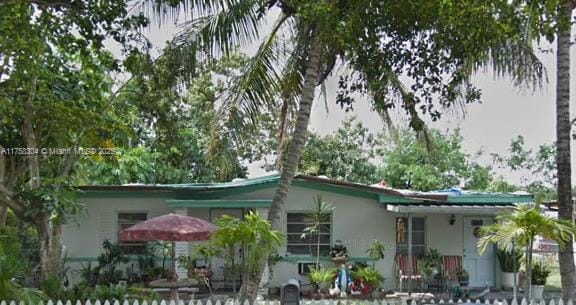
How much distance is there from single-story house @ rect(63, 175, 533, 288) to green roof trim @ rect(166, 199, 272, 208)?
3cm

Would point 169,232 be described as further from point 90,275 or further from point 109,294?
point 90,275

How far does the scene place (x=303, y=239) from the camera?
1748 centimetres

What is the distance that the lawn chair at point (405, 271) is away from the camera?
16.7 meters

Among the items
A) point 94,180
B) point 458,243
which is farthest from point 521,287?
point 94,180

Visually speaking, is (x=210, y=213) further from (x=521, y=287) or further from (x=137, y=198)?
(x=521, y=287)

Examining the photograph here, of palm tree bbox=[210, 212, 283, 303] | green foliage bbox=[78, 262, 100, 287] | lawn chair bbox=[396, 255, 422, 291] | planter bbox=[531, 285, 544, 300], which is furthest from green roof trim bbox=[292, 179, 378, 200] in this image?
palm tree bbox=[210, 212, 283, 303]

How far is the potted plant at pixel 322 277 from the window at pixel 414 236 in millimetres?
2334

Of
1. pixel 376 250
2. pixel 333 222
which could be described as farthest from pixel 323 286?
pixel 333 222

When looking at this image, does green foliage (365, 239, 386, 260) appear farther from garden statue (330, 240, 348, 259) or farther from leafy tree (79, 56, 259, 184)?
leafy tree (79, 56, 259, 184)

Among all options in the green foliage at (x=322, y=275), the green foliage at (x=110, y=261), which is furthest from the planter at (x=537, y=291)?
the green foliage at (x=110, y=261)

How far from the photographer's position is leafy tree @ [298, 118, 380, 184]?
103 feet

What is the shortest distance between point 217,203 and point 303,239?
2539mm

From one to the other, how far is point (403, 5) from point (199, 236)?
23.8 feet

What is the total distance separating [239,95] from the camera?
38.8ft
